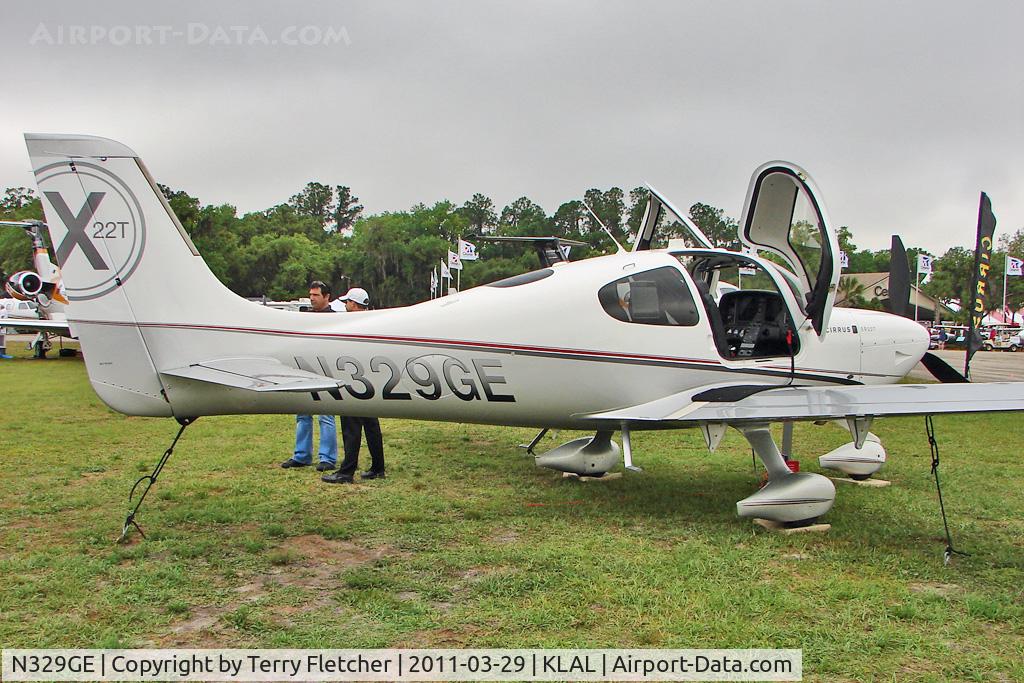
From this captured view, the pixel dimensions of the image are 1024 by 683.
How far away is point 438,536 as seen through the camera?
5680 mm

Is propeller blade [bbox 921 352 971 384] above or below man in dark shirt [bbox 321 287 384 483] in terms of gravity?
above

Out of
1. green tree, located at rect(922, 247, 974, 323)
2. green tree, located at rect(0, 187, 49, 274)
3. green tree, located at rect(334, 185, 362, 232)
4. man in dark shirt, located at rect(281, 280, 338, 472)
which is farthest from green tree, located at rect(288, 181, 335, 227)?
man in dark shirt, located at rect(281, 280, 338, 472)

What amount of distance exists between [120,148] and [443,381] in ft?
9.54

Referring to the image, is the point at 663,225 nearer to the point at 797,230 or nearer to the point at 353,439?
the point at 797,230

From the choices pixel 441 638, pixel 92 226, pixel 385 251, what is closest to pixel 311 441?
pixel 92 226

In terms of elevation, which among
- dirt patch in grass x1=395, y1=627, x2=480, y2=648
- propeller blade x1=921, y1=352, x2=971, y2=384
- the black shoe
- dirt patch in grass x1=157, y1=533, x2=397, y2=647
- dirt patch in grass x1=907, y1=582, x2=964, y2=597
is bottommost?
the black shoe

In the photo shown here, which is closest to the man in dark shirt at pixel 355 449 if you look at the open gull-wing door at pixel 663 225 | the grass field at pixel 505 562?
the grass field at pixel 505 562

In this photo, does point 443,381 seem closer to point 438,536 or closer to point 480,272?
point 438,536

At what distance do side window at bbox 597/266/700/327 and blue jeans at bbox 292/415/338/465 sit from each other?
370cm

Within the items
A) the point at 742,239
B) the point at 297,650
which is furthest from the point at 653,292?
the point at 297,650

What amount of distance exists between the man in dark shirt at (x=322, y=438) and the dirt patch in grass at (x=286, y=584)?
2497mm

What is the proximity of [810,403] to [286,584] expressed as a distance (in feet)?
13.0

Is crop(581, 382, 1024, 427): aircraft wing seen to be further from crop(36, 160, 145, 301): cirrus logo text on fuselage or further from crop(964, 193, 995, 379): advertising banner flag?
crop(36, 160, 145, 301): cirrus logo text on fuselage

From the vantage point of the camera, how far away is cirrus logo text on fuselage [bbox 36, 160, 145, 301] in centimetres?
520
